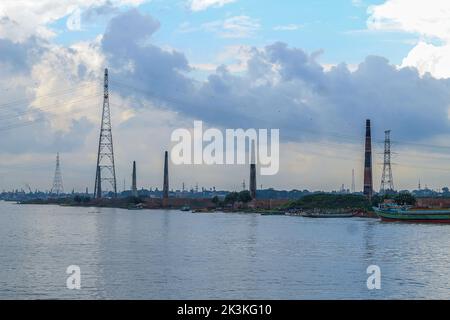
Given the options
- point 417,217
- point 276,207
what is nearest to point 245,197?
point 276,207

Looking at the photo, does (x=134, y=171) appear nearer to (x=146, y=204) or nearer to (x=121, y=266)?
(x=146, y=204)

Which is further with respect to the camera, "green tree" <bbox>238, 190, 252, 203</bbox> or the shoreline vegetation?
"green tree" <bbox>238, 190, 252, 203</bbox>

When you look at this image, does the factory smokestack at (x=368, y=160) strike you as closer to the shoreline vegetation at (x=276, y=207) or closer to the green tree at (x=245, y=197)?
the shoreline vegetation at (x=276, y=207)

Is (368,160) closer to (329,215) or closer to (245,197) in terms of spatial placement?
(329,215)

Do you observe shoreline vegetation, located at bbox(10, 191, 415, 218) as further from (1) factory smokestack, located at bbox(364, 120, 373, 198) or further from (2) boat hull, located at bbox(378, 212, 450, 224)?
(2) boat hull, located at bbox(378, 212, 450, 224)

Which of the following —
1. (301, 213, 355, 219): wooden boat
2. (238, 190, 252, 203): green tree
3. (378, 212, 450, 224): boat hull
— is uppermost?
(238, 190, 252, 203): green tree

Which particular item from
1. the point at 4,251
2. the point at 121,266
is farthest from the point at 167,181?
the point at 121,266

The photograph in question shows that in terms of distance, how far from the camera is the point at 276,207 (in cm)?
14925

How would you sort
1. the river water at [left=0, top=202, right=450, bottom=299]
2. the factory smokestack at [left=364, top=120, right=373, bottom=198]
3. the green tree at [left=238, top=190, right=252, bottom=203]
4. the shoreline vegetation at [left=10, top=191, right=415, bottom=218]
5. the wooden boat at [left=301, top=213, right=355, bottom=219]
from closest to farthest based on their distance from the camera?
1. the river water at [left=0, top=202, right=450, bottom=299]
2. the factory smokestack at [left=364, top=120, right=373, bottom=198]
3. the wooden boat at [left=301, top=213, right=355, bottom=219]
4. the shoreline vegetation at [left=10, top=191, right=415, bottom=218]
5. the green tree at [left=238, top=190, right=252, bottom=203]

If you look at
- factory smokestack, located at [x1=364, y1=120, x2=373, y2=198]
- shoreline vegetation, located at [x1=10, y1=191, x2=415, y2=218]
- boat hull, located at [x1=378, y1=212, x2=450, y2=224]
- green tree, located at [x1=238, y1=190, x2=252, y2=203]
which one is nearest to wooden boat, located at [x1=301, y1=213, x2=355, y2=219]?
shoreline vegetation, located at [x1=10, y1=191, x2=415, y2=218]

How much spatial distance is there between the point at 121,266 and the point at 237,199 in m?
123

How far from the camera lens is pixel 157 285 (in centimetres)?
2723

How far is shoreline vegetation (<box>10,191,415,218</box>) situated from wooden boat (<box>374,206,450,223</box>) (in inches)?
451

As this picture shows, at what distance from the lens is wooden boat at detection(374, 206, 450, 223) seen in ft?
298
